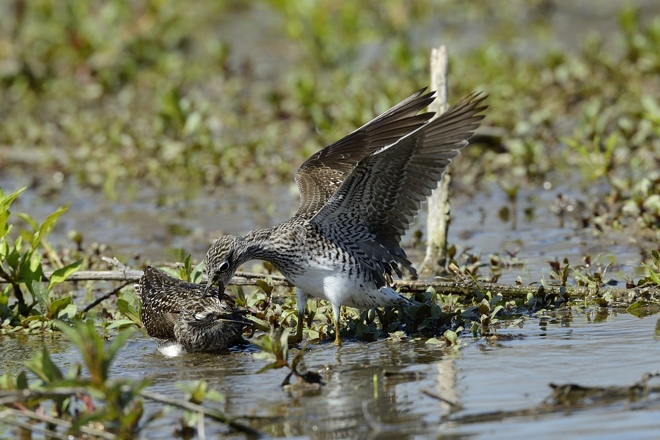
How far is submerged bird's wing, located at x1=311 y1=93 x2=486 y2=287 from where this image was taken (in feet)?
21.5

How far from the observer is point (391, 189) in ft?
22.5

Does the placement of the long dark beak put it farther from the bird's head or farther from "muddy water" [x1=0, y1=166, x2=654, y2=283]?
"muddy water" [x1=0, y1=166, x2=654, y2=283]

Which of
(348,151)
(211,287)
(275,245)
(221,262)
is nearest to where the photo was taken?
(221,262)

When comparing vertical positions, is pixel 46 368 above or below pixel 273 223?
below

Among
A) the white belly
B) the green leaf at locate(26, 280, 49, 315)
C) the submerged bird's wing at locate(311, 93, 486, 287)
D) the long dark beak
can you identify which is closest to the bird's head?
the long dark beak

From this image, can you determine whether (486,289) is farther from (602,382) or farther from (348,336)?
(602,382)

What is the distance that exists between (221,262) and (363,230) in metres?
0.95

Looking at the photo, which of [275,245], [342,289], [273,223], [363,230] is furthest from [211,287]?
[273,223]

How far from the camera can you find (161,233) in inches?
425

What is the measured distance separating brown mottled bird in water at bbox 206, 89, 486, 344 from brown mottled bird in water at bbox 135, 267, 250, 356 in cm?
18

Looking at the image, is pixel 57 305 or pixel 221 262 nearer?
pixel 221 262

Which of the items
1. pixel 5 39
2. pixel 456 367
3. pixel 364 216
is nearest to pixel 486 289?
pixel 364 216

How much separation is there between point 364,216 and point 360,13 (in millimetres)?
11351

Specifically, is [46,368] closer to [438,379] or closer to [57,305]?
[438,379]
